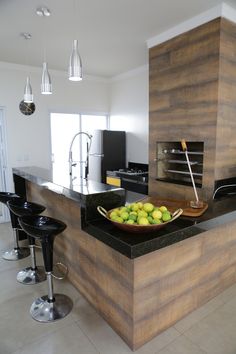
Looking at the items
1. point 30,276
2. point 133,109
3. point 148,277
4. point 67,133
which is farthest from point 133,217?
point 67,133

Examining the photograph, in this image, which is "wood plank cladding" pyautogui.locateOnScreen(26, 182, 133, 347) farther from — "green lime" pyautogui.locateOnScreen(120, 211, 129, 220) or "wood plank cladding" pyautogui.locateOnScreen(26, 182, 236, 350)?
"green lime" pyautogui.locateOnScreen(120, 211, 129, 220)

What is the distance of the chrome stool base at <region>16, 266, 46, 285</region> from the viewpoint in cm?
267

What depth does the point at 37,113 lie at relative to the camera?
15.7 feet

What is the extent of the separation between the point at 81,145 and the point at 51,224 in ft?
11.1

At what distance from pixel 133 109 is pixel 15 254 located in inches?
135

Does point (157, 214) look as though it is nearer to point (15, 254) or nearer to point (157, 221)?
point (157, 221)

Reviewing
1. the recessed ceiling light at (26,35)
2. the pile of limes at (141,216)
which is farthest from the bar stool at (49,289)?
the recessed ceiling light at (26,35)

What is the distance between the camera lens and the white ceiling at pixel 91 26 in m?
2.55

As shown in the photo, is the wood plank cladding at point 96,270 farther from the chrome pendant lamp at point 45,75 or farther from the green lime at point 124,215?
the chrome pendant lamp at point 45,75

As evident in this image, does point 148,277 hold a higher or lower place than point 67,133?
lower

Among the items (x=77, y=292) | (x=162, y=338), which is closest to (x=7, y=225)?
(x=77, y=292)

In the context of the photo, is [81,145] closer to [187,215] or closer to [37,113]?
[37,113]

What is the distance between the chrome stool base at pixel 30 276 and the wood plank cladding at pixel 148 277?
35 centimetres

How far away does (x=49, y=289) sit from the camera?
2.21 meters
